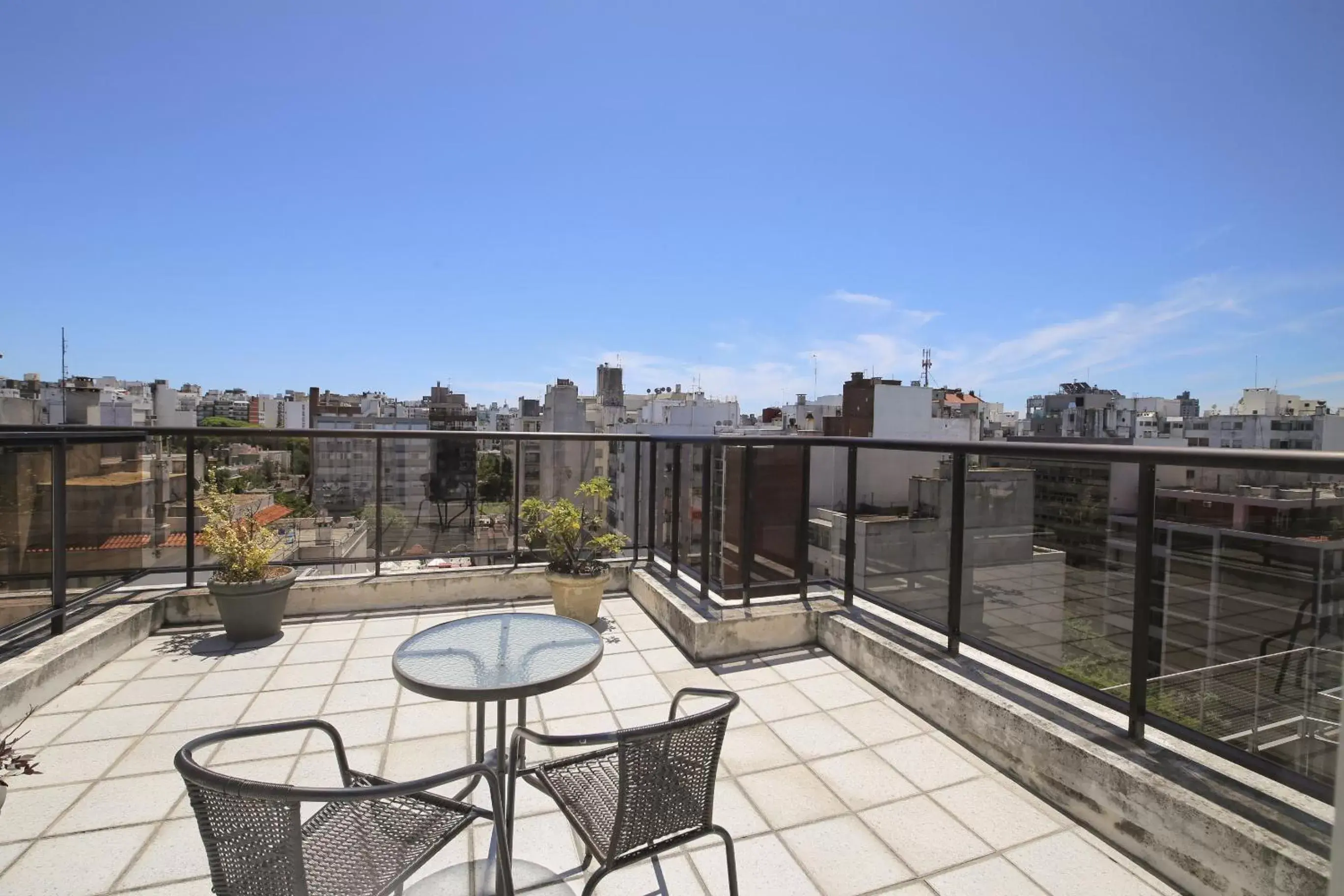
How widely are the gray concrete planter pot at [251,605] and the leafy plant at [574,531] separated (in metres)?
1.58

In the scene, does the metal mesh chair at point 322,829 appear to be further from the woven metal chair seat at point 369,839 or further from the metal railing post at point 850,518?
the metal railing post at point 850,518

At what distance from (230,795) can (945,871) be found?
190 cm

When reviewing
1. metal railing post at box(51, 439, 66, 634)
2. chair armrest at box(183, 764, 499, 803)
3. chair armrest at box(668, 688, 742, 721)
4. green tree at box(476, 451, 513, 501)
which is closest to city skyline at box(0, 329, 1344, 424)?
green tree at box(476, 451, 513, 501)

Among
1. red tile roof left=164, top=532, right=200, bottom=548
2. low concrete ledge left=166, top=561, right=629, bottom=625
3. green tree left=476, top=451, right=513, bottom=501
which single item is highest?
green tree left=476, top=451, right=513, bottom=501

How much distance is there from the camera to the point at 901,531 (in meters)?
6.88

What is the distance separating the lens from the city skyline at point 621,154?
5.73 metres

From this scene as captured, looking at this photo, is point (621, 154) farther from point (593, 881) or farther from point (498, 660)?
point (593, 881)

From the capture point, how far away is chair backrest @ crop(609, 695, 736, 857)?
1249 millimetres

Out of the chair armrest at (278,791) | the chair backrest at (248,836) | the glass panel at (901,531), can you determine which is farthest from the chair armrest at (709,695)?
the glass panel at (901,531)

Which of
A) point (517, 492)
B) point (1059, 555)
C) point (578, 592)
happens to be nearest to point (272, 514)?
point (517, 492)

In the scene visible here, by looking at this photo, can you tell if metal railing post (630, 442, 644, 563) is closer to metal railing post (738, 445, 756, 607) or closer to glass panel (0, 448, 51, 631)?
metal railing post (738, 445, 756, 607)

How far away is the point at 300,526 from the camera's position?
13.8 feet

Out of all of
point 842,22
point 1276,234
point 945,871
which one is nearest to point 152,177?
point 842,22

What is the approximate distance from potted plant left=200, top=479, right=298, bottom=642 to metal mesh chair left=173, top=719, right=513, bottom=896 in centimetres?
264
